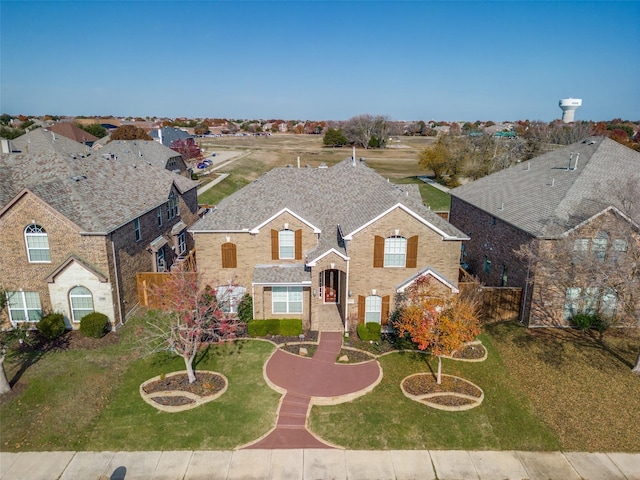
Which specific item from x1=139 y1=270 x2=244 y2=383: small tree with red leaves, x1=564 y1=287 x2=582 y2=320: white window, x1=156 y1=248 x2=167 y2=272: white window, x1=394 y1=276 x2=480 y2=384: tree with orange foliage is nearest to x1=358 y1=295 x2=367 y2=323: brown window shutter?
x1=394 y1=276 x2=480 y2=384: tree with orange foliage

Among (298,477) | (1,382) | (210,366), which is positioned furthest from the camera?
(210,366)

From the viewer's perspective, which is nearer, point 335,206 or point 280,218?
point 280,218

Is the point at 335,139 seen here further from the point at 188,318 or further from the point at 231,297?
the point at 188,318

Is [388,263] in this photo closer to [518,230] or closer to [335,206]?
[335,206]

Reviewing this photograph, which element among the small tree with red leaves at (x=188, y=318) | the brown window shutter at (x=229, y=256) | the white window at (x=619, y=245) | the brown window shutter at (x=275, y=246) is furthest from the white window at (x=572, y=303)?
the brown window shutter at (x=229, y=256)

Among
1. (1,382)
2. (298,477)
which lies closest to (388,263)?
(298,477)

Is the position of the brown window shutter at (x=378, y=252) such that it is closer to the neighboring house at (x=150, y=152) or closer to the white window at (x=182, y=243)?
the white window at (x=182, y=243)

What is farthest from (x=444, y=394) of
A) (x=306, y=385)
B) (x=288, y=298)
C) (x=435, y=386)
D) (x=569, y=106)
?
(x=569, y=106)
